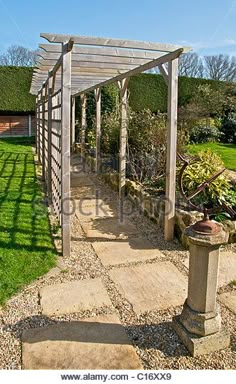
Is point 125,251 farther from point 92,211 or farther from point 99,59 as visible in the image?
point 99,59

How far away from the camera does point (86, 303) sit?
9.60 feet

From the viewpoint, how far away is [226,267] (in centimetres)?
367

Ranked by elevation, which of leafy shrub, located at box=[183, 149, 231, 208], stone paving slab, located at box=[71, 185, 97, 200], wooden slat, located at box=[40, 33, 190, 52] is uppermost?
wooden slat, located at box=[40, 33, 190, 52]

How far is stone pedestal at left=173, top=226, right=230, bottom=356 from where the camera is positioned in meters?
2.26

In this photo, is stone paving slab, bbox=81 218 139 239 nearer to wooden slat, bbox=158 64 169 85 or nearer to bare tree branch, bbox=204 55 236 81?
wooden slat, bbox=158 64 169 85

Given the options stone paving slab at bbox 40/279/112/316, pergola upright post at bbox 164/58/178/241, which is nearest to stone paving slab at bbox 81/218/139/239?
pergola upright post at bbox 164/58/178/241

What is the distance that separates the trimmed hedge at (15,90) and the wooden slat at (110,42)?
585 inches

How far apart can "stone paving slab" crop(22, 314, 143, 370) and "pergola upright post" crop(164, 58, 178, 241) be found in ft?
6.45

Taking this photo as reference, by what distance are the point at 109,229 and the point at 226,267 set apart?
1.85m

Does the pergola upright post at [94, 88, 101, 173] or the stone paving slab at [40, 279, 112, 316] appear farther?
the pergola upright post at [94, 88, 101, 173]

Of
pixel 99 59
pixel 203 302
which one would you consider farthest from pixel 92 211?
pixel 203 302

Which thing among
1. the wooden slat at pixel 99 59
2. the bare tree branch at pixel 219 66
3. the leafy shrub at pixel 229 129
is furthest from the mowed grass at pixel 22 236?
the bare tree branch at pixel 219 66

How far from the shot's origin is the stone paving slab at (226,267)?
3369mm
